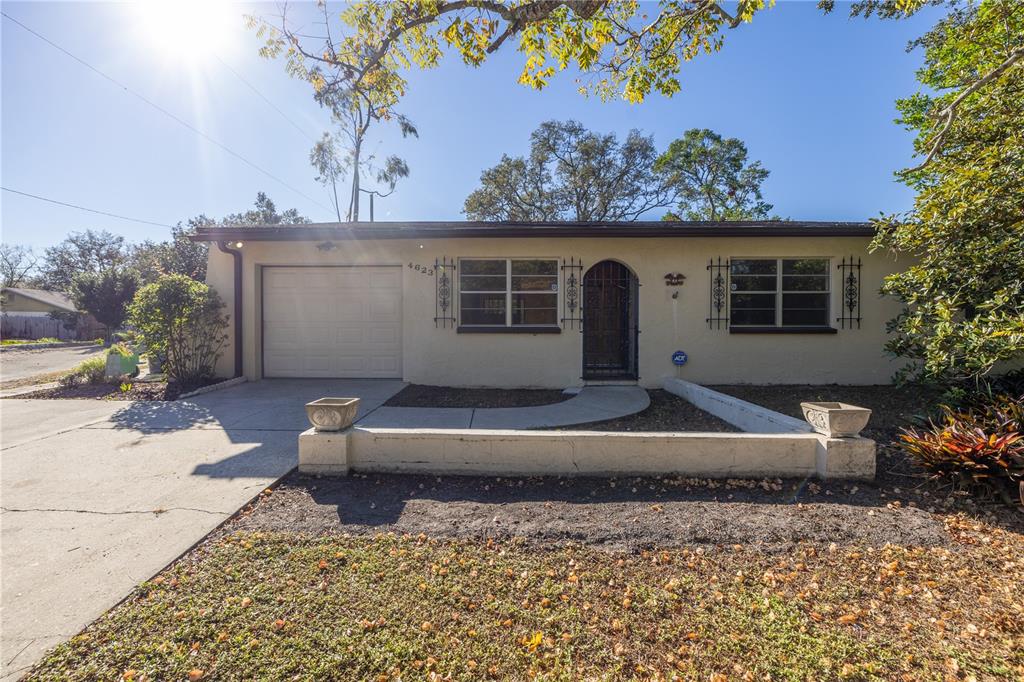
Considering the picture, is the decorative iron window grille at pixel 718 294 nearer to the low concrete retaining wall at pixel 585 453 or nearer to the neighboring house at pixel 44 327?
the low concrete retaining wall at pixel 585 453

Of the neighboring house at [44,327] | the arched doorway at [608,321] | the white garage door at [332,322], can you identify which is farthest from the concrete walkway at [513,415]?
the neighboring house at [44,327]

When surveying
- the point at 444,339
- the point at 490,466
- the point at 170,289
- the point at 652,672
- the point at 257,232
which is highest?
the point at 257,232

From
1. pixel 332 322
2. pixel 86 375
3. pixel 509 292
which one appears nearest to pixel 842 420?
pixel 509 292

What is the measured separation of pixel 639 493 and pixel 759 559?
984 millimetres

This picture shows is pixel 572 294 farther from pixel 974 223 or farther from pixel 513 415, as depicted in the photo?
pixel 974 223

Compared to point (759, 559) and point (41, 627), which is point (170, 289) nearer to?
point (41, 627)

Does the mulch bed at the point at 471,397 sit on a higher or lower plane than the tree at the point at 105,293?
lower

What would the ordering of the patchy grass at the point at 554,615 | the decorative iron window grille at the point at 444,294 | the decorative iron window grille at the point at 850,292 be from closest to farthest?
the patchy grass at the point at 554,615, the decorative iron window grille at the point at 850,292, the decorative iron window grille at the point at 444,294

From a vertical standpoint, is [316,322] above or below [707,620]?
above

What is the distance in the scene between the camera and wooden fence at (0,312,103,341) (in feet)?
75.5

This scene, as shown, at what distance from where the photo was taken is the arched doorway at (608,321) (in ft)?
25.9

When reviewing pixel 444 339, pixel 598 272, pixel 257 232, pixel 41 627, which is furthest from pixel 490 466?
pixel 257 232

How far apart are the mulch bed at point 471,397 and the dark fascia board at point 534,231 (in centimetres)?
280

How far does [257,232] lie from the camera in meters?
7.46
